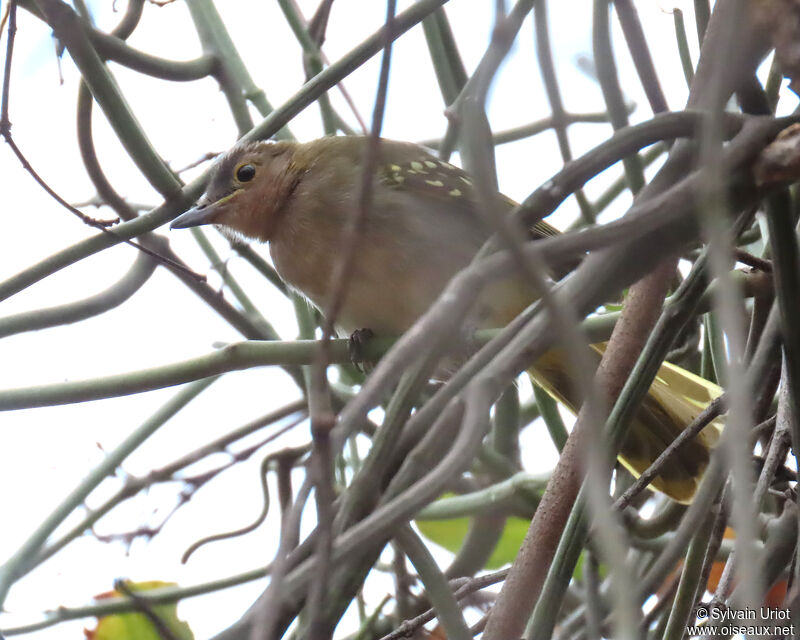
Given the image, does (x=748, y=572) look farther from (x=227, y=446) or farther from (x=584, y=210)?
(x=227, y=446)

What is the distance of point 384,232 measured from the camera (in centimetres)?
321

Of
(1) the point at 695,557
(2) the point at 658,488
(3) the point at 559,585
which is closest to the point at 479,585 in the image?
(1) the point at 695,557

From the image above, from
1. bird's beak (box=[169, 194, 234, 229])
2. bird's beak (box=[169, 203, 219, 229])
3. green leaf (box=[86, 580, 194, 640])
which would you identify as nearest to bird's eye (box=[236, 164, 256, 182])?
bird's beak (box=[169, 194, 234, 229])

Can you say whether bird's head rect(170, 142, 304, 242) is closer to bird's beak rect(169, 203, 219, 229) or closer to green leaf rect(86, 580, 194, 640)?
bird's beak rect(169, 203, 219, 229)

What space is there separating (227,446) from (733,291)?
93.8 inches

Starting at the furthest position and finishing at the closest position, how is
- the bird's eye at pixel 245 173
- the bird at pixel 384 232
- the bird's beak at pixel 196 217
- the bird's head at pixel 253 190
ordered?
1. the bird's eye at pixel 245 173
2. the bird's head at pixel 253 190
3. the bird's beak at pixel 196 217
4. the bird at pixel 384 232

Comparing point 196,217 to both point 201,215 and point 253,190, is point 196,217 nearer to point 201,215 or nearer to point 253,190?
point 201,215

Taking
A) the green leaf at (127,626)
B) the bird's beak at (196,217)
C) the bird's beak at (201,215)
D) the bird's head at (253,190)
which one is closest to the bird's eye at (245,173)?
the bird's head at (253,190)

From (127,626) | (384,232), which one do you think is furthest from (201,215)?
(127,626)

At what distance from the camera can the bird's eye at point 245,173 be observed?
3725 millimetres

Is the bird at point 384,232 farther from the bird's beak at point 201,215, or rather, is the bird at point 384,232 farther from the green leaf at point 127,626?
the green leaf at point 127,626

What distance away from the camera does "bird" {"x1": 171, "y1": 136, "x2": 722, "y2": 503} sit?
2.76 m

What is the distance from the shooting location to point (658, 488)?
2.46m

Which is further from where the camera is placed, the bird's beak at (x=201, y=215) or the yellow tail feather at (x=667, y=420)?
the bird's beak at (x=201, y=215)
